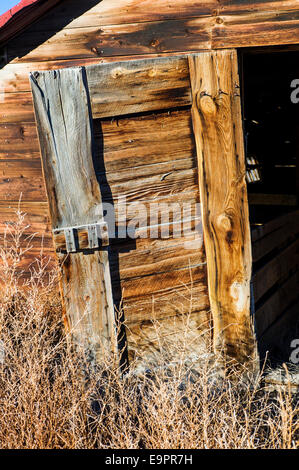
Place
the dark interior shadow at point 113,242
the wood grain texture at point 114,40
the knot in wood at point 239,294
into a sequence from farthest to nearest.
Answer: the wood grain texture at point 114,40, the knot in wood at point 239,294, the dark interior shadow at point 113,242

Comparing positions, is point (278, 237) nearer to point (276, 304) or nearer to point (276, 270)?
point (276, 270)

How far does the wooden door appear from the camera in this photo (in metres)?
3.03

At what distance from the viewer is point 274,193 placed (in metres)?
6.05

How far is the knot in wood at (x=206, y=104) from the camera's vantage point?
3.09 meters

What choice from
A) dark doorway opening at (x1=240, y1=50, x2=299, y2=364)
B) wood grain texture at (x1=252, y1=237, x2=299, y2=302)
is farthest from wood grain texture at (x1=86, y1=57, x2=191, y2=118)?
wood grain texture at (x1=252, y1=237, x2=299, y2=302)

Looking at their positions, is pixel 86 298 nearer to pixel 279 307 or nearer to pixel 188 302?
pixel 188 302

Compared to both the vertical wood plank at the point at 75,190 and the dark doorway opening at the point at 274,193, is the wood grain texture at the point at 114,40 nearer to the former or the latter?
the dark doorway opening at the point at 274,193

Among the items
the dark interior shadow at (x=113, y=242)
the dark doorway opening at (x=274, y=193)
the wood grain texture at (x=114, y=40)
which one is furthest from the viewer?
the dark doorway opening at (x=274, y=193)

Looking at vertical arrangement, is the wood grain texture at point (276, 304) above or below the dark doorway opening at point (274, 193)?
below

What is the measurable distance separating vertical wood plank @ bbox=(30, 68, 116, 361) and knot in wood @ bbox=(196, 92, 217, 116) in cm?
71

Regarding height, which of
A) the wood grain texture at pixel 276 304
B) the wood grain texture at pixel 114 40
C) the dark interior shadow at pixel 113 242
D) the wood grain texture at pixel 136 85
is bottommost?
the wood grain texture at pixel 276 304

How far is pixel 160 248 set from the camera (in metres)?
3.27

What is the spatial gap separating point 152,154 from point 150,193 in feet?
0.83

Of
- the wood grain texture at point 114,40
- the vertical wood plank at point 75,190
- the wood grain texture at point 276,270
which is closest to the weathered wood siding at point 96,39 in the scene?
the wood grain texture at point 114,40
